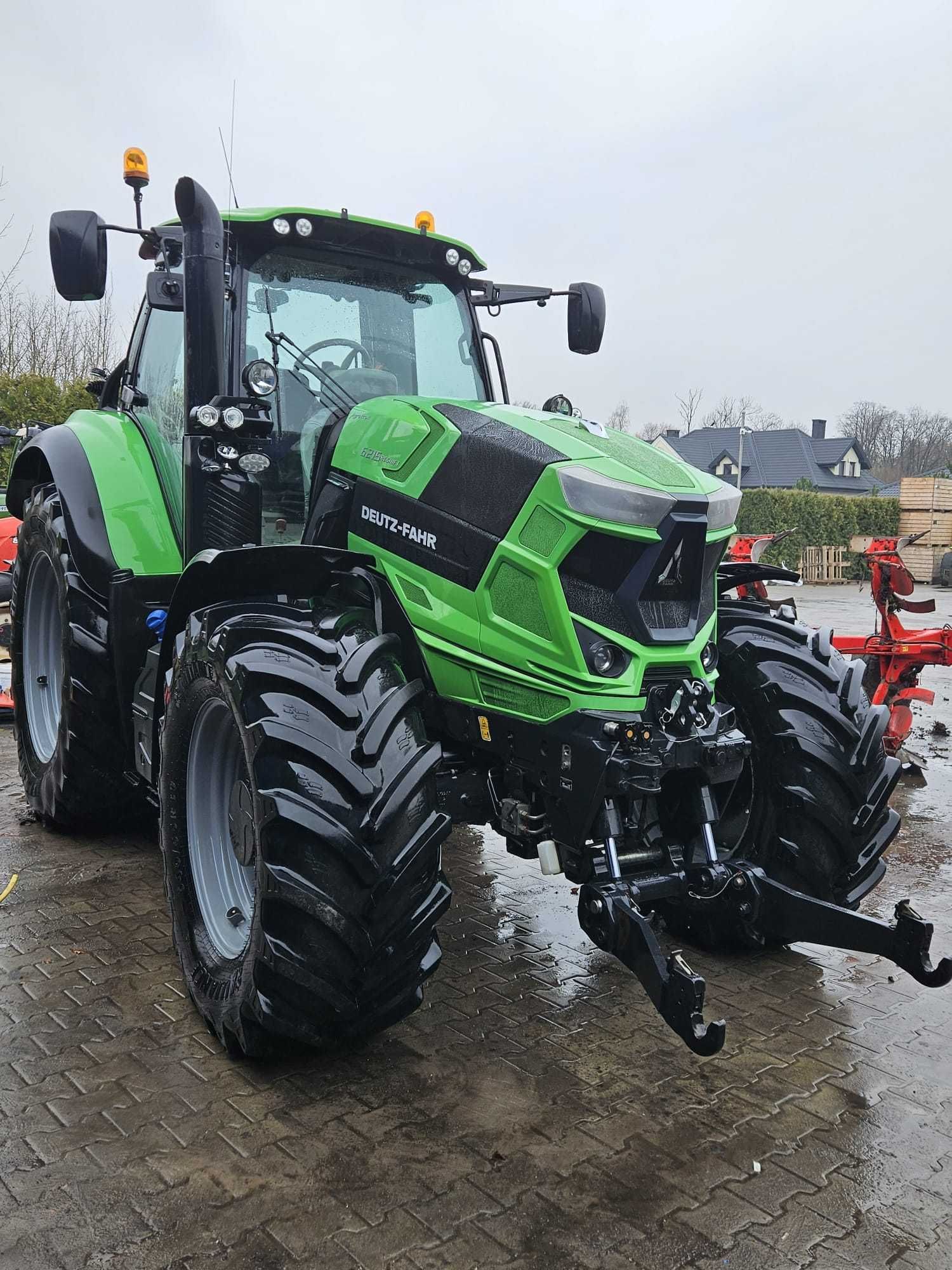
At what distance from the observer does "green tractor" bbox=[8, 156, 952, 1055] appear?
278 cm

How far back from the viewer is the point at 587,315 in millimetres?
4711

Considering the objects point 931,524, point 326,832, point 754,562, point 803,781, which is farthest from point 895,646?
point 931,524

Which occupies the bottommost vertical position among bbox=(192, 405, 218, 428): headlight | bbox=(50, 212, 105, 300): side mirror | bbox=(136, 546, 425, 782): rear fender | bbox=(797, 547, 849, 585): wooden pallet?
bbox=(797, 547, 849, 585): wooden pallet

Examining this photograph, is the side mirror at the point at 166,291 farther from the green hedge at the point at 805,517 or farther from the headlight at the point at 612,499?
the green hedge at the point at 805,517

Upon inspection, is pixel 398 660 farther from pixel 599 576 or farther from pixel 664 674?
pixel 664 674

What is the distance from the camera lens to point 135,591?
166 inches

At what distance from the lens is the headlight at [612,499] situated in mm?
2959

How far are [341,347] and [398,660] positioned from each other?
4.92 ft

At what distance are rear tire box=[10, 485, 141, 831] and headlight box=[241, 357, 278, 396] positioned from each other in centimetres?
130

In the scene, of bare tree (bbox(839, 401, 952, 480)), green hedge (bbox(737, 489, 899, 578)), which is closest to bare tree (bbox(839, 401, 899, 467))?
bare tree (bbox(839, 401, 952, 480))

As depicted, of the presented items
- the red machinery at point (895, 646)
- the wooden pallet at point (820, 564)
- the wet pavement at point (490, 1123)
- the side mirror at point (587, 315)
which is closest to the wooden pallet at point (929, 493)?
the wooden pallet at point (820, 564)

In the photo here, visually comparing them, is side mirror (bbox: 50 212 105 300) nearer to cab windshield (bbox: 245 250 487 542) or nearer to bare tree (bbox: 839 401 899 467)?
cab windshield (bbox: 245 250 487 542)

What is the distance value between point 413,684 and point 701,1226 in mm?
1457

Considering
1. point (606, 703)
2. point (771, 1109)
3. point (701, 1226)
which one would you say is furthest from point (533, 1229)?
point (606, 703)
